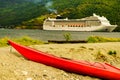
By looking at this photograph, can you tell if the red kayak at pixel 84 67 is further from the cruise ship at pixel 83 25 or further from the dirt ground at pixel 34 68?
the cruise ship at pixel 83 25

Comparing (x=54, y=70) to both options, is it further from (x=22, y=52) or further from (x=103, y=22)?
(x=103, y=22)

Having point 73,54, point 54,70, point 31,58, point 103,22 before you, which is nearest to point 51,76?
point 54,70

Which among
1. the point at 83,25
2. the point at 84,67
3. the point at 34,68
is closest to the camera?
the point at 34,68

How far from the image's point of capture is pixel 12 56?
24.6 meters

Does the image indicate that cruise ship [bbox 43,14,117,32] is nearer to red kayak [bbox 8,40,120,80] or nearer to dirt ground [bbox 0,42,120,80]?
dirt ground [bbox 0,42,120,80]

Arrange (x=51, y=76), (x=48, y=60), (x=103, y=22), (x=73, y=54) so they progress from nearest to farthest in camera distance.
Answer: (x=51, y=76) < (x=48, y=60) < (x=73, y=54) < (x=103, y=22)

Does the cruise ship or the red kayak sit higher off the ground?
the red kayak

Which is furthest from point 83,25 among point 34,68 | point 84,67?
point 34,68

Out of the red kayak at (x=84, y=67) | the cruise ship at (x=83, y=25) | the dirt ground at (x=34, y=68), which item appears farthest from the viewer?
the cruise ship at (x=83, y=25)

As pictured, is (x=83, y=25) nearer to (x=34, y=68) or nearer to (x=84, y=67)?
(x=84, y=67)

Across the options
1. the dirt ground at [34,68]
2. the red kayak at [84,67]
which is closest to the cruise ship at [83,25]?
the dirt ground at [34,68]

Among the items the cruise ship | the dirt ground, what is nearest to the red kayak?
the dirt ground

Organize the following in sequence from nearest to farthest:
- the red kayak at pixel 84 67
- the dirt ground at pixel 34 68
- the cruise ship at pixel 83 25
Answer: the dirt ground at pixel 34 68 < the red kayak at pixel 84 67 < the cruise ship at pixel 83 25

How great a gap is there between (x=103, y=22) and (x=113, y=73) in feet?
470
